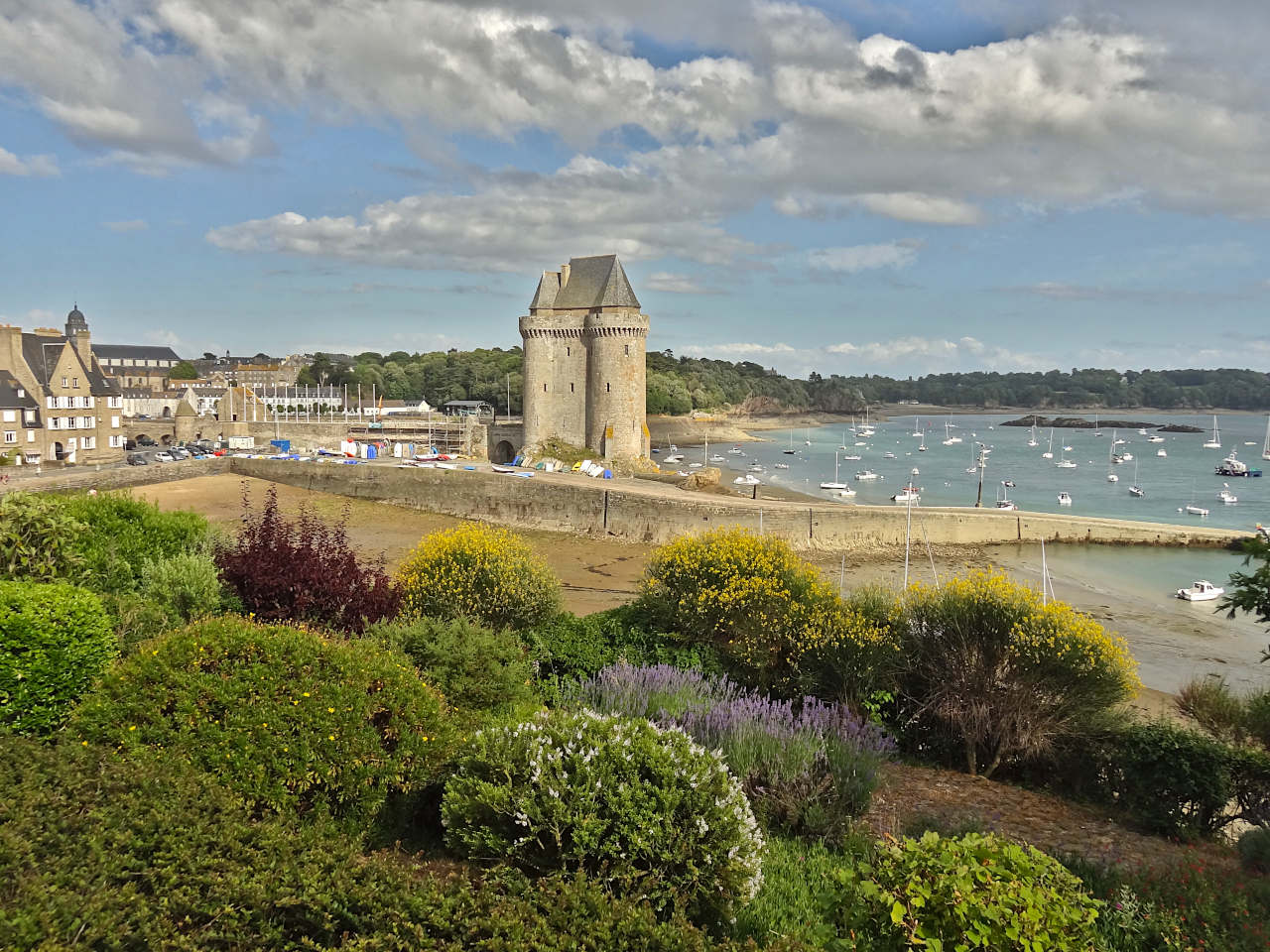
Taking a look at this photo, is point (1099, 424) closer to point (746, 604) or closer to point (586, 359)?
point (586, 359)

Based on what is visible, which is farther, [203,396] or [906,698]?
[203,396]

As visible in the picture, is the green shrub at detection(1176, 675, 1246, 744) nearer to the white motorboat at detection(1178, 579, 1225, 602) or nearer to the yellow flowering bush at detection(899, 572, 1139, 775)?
the yellow flowering bush at detection(899, 572, 1139, 775)

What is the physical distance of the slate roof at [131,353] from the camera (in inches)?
3740

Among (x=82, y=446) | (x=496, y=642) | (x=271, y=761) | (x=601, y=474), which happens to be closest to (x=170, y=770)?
(x=271, y=761)

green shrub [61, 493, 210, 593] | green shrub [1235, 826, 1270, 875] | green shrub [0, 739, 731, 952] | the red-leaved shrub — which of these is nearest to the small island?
green shrub [61, 493, 210, 593]

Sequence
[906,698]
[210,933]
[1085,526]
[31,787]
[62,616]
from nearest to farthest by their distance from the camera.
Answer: [210,933] → [31,787] → [62,616] → [906,698] → [1085,526]

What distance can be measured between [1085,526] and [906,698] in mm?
28915

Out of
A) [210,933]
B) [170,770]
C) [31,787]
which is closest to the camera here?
[210,933]

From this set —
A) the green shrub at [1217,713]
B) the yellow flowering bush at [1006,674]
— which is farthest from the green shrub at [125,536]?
the green shrub at [1217,713]

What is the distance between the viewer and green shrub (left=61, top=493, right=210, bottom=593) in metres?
9.55

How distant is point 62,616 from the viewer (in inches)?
225

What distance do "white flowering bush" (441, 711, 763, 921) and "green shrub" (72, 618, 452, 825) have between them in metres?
0.81

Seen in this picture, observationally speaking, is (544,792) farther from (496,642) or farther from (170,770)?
(496,642)

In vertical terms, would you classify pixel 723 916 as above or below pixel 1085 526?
above
